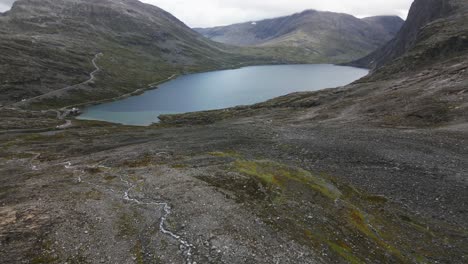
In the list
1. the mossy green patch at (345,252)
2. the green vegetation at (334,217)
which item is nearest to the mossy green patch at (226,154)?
the green vegetation at (334,217)

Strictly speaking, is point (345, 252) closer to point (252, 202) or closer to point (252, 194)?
point (252, 202)

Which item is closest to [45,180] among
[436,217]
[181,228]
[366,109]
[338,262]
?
[181,228]

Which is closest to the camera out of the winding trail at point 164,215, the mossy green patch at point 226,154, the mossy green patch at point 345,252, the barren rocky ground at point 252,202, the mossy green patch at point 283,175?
the mossy green patch at point 345,252

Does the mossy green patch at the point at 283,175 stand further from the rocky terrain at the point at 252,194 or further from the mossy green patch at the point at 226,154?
the mossy green patch at the point at 226,154

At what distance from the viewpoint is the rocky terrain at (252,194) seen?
29.9 metres

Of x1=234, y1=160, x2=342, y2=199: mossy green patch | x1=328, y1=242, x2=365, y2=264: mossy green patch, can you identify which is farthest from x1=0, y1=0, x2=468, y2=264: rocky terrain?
x1=234, y1=160, x2=342, y2=199: mossy green patch

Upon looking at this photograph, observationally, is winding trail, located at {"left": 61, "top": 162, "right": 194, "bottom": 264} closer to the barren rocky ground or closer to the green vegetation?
the barren rocky ground

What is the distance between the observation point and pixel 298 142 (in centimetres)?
6431

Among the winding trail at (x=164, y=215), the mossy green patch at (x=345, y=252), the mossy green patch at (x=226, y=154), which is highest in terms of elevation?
the mossy green patch at (x=226, y=154)

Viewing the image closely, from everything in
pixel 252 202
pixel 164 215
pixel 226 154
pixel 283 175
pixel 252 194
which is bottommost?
pixel 252 202

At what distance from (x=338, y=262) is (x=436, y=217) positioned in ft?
49.1

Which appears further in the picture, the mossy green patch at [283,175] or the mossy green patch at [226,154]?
the mossy green patch at [226,154]

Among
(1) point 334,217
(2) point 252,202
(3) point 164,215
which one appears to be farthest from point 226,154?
(1) point 334,217

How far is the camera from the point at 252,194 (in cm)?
4156
